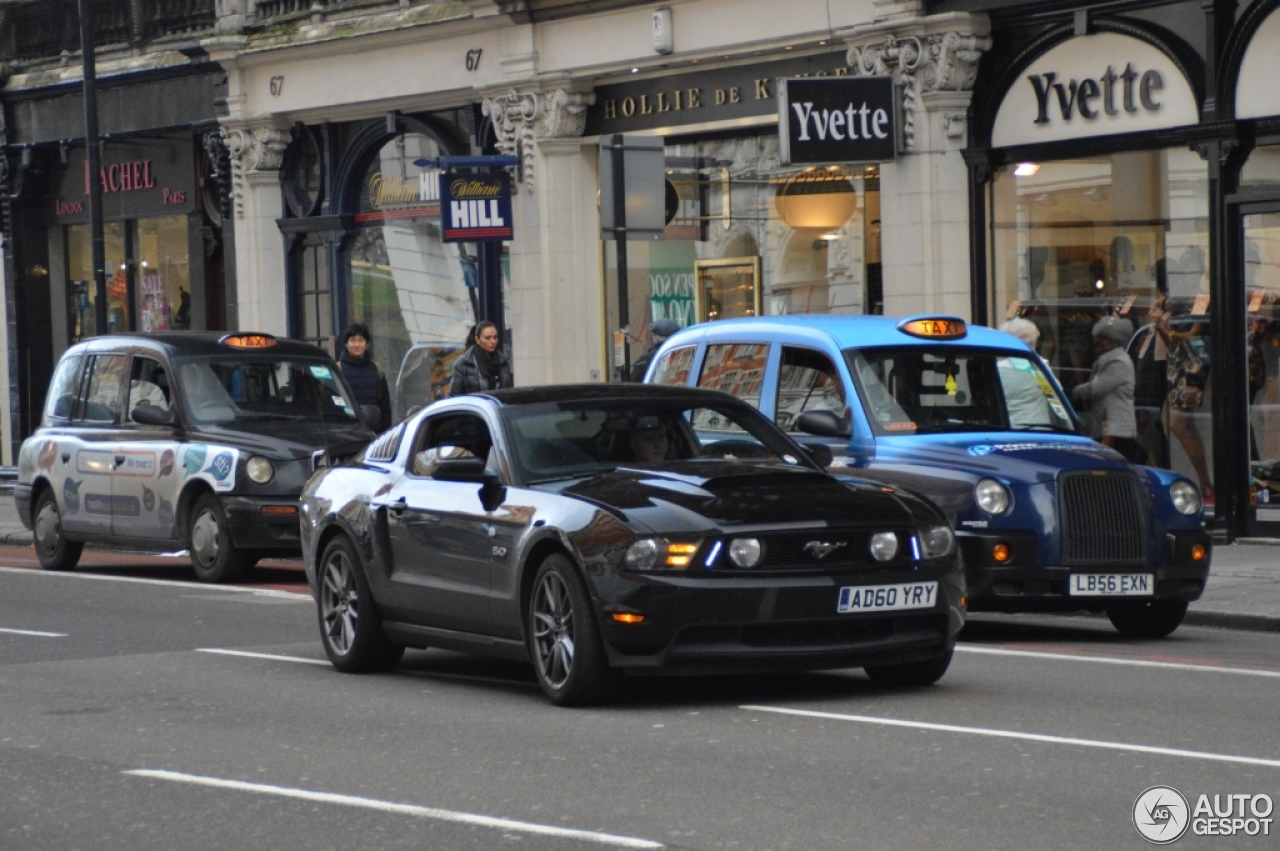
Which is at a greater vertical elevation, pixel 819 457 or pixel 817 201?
pixel 817 201

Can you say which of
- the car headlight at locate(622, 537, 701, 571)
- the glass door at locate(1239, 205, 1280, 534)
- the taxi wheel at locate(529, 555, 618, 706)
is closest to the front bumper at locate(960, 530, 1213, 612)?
the taxi wheel at locate(529, 555, 618, 706)

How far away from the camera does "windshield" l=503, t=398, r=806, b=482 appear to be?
10.4 m

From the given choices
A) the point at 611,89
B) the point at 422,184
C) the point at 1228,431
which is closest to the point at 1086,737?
the point at 1228,431

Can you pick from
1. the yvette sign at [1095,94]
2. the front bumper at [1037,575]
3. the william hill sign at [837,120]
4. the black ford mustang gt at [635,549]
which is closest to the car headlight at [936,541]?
the black ford mustang gt at [635,549]

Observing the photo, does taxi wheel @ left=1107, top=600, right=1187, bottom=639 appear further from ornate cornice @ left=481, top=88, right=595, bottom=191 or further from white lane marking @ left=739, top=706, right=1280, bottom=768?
ornate cornice @ left=481, top=88, right=595, bottom=191

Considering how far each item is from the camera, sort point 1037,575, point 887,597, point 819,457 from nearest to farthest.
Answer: point 887,597, point 819,457, point 1037,575

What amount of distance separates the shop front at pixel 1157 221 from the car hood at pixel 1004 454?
565 centimetres

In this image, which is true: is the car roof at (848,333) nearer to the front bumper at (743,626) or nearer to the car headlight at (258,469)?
the front bumper at (743,626)

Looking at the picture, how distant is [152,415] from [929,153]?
24.6 feet

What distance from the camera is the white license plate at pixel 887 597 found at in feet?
31.1

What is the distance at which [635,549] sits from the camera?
9352 millimetres

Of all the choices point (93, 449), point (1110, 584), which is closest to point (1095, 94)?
point (1110, 584)

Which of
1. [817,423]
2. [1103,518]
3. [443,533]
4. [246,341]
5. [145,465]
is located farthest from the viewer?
[246,341]

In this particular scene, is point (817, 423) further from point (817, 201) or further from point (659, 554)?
point (817, 201)
